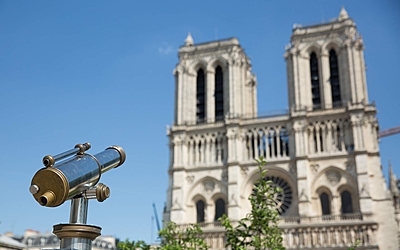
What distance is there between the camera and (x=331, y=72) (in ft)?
161

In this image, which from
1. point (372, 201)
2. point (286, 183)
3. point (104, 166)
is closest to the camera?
point (104, 166)

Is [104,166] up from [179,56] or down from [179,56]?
down

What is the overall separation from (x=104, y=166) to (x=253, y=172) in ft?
135

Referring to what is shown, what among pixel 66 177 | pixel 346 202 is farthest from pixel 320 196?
pixel 66 177

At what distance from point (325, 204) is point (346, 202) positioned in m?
1.79

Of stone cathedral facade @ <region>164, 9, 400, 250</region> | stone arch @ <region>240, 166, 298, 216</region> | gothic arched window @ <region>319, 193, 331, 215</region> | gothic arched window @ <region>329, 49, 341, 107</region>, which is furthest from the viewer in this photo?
gothic arched window @ <region>329, 49, 341, 107</region>

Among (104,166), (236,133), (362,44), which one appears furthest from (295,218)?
(104,166)

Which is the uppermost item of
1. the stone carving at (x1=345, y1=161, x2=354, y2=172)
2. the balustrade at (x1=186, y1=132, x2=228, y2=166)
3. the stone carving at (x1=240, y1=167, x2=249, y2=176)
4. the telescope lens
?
the balustrade at (x1=186, y1=132, x2=228, y2=166)

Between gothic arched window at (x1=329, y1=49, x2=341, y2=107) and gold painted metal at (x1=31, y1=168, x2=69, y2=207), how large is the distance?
44.3 metres

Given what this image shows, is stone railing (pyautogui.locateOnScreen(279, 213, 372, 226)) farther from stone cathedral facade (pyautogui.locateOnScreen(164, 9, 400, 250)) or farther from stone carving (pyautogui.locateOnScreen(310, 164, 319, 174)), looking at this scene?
stone carving (pyautogui.locateOnScreen(310, 164, 319, 174))

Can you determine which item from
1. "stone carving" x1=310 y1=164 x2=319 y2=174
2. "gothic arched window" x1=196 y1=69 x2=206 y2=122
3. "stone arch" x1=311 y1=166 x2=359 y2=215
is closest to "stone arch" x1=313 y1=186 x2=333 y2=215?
"stone arch" x1=311 y1=166 x2=359 y2=215

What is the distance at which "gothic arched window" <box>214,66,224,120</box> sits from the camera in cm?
5127

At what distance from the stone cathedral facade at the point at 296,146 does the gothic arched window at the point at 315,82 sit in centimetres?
9

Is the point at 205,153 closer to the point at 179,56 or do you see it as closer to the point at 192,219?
the point at 192,219
